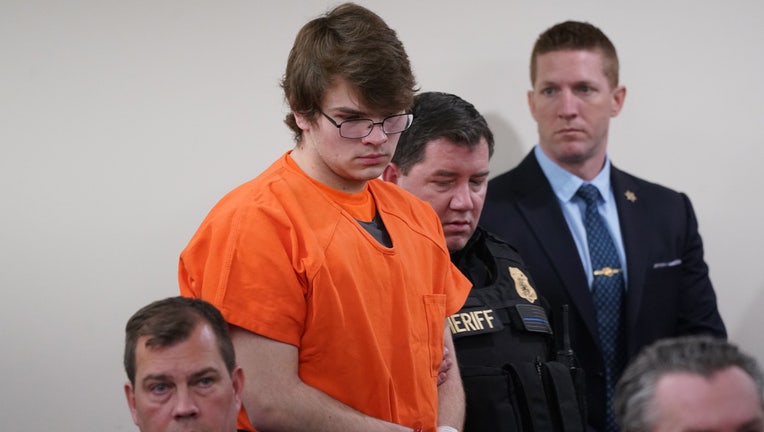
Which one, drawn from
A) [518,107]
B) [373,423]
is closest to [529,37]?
[518,107]

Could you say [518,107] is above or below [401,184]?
above

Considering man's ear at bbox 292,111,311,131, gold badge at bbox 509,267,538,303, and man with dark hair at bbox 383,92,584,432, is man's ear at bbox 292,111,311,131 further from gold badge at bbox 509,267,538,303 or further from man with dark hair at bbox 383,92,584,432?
gold badge at bbox 509,267,538,303

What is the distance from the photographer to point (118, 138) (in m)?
3.53

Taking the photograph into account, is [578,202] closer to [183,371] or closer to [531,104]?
[531,104]

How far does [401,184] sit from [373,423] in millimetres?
945

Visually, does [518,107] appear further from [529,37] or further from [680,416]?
[680,416]

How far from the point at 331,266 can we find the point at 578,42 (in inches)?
68.0

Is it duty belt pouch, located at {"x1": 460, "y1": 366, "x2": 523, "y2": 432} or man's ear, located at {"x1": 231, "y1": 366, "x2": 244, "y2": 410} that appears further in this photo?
duty belt pouch, located at {"x1": 460, "y1": 366, "x2": 523, "y2": 432}

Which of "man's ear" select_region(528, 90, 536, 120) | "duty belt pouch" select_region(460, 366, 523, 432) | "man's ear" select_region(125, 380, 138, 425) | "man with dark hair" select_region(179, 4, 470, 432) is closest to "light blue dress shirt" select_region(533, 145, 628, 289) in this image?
"man's ear" select_region(528, 90, 536, 120)

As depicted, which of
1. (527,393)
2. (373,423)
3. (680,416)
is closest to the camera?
(680,416)

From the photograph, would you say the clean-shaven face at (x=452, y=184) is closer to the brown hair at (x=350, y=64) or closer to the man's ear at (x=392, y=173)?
the man's ear at (x=392, y=173)

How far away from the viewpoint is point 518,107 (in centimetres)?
418

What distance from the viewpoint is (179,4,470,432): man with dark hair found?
2.45 m

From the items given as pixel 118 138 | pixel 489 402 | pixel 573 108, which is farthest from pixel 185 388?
pixel 573 108
